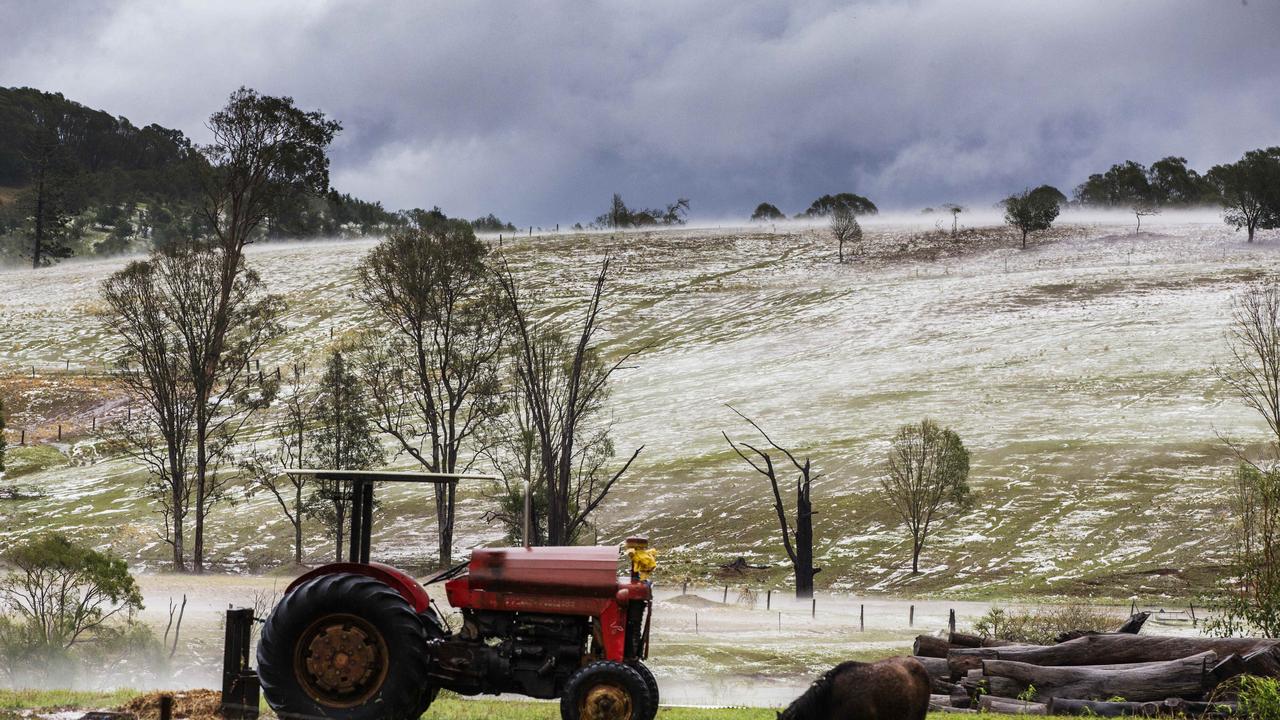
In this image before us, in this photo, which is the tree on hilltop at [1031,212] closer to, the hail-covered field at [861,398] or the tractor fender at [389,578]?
the hail-covered field at [861,398]

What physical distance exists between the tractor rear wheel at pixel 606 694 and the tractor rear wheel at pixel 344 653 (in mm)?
1702

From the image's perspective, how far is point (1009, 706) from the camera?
16281 millimetres

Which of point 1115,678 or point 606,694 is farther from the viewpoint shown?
point 1115,678

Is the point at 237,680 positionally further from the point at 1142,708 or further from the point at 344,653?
the point at 1142,708

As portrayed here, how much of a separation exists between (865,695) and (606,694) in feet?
9.70

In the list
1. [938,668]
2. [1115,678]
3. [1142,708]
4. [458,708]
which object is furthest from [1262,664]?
[458,708]

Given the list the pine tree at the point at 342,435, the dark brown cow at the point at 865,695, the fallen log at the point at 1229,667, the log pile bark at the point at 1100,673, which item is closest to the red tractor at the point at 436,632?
the dark brown cow at the point at 865,695

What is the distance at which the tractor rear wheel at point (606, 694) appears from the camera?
11688 millimetres

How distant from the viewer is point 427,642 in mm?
12109

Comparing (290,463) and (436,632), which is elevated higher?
(436,632)

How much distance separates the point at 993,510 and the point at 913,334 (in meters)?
45.0

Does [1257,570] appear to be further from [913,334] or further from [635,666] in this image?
[913,334]

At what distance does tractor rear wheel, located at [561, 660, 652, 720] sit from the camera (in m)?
11.7

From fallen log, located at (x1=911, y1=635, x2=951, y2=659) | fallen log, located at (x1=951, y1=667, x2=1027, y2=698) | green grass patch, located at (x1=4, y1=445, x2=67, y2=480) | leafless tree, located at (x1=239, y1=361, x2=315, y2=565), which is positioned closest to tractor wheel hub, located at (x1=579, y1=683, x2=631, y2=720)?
fallen log, located at (x1=951, y1=667, x2=1027, y2=698)
